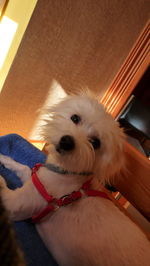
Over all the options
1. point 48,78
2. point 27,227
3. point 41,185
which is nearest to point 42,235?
point 27,227

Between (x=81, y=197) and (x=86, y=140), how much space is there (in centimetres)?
24

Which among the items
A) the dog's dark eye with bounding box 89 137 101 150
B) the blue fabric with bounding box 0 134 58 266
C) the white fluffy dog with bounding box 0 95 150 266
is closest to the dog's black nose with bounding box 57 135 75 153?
the white fluffy dog with bounding box 0 95 150 266

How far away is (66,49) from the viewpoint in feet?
5.79

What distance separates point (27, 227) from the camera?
86cm

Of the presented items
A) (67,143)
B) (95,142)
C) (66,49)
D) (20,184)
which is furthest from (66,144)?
(66,49)

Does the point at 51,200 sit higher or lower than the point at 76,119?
lower

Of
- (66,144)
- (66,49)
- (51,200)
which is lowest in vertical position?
(51,200)

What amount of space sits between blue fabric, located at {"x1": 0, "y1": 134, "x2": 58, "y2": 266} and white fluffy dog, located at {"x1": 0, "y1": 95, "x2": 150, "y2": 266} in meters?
0.03

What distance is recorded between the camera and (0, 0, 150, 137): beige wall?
1588 millimetres

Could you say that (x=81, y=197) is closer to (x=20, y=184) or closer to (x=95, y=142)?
(x=95, y=142)

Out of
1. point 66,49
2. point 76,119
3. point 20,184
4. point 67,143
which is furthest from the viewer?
point 66,49

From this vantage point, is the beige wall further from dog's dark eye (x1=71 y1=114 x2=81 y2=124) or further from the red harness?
the red harness

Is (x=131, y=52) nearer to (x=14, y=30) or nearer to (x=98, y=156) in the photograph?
(x=14, y=30)

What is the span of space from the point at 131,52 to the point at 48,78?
0.92m
